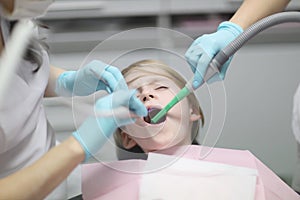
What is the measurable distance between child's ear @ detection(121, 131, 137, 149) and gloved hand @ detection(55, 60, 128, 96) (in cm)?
14

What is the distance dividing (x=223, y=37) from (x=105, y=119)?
1.27 ft

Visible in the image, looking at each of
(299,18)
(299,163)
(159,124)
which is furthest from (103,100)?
(299,163)

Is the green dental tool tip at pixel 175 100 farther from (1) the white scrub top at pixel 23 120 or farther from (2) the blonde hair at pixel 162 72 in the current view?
(1) the white scrub top at pixel 23 120

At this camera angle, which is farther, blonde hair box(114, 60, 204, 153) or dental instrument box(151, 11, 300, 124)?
blonde hair box(114, 60, 204, 153)

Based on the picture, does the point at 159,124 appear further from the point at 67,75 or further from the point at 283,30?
the point at 283,30

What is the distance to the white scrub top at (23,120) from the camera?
1106 mm

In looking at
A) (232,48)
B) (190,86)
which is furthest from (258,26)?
(190,86)

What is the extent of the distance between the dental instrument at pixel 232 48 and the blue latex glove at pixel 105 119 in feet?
0.42

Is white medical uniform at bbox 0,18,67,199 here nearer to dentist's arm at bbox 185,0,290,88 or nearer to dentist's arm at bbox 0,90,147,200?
dentist's arm at bbox 0,90,147,200

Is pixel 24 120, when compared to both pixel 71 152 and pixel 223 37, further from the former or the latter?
pixel 223 37

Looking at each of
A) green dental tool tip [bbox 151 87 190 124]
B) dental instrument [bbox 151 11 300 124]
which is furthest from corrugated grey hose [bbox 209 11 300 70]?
green dental tool tip [bbox 151 87 190 124]

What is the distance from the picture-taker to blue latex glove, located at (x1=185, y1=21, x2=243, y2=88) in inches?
45.1

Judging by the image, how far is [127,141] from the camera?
126 cm


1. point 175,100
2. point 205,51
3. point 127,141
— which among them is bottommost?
point 127,141
